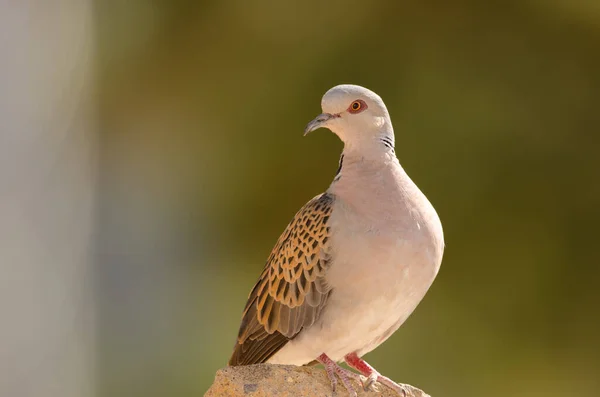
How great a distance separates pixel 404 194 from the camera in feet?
12.4

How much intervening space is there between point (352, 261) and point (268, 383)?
0.58 meters

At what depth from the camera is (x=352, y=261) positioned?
3717mm

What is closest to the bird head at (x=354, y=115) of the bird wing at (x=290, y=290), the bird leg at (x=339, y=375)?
the bird wing at (x=290, y=290)

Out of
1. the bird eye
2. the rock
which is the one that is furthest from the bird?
the rock

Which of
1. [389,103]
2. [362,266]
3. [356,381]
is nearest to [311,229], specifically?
[362,266]

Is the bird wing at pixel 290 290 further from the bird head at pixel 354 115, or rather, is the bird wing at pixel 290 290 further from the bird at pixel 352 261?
the bird head at pixel 354 115

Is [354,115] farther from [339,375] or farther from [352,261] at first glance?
[339,375]

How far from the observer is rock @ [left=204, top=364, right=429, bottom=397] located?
350cm

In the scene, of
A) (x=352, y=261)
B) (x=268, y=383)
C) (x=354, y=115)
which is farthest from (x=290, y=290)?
(x=354, y=115)

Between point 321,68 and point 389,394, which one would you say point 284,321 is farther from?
point 321,68

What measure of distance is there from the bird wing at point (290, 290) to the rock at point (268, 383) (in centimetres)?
33

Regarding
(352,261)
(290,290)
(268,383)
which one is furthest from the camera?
(290,290)

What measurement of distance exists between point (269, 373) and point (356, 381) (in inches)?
15.7

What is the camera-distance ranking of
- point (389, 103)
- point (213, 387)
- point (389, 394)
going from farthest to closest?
point (389, 103)
point (389, 394)
point (213, 387)
